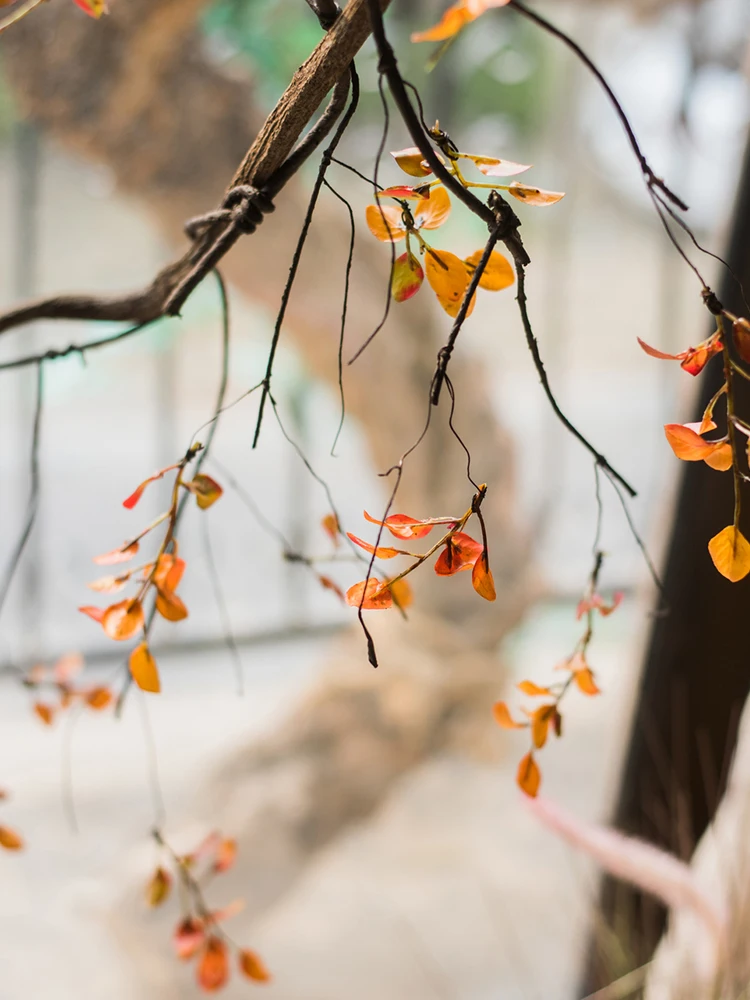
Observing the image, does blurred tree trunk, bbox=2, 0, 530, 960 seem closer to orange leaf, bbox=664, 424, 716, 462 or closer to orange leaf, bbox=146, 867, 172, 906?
orange leaf, bbox=146, 867, 172, 906

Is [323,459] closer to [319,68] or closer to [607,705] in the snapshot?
[607,705]

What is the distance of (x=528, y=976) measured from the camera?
1.17m

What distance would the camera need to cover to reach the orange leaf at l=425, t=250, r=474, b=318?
215 millimetres

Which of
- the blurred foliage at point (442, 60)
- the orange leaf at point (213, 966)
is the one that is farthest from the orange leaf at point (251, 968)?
the blurred foliage at point (442, 60)

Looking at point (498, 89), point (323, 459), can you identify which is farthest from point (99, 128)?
point (498, 89)

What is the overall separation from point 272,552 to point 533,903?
1299mm

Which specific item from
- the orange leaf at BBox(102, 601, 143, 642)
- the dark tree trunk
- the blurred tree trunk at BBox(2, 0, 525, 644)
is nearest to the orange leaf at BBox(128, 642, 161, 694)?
the orange leaf at BBox(102, 601, 143, 642)

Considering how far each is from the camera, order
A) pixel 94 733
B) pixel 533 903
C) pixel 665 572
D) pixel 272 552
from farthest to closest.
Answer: pixel 272 552 < pixel 94 733 < pixel 533 903 < pixel 665 572

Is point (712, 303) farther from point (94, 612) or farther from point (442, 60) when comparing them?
point (442, 60)

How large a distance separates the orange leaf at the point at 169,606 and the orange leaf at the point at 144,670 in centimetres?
1

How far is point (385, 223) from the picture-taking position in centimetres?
21

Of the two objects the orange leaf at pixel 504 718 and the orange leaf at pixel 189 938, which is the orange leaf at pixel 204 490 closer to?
the orange leaf at pixel 504 718

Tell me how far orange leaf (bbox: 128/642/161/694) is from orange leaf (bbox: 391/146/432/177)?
147 millimetres

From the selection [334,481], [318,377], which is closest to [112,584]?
[318,377]
